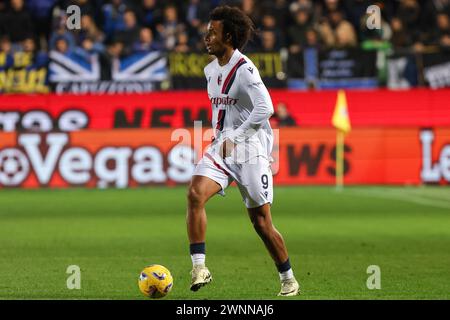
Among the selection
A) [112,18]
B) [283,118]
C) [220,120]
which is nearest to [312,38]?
[283,118]

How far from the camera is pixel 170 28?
26312 millimetres

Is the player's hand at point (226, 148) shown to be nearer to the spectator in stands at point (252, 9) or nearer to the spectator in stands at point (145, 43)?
the spectator in stands at point (145, 43)

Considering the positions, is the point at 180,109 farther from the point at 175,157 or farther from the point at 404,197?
the point at 404,197

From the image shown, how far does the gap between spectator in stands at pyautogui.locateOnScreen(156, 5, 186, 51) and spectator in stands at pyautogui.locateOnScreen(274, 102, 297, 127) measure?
3349 millimetres

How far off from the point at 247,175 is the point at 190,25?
17.5 m

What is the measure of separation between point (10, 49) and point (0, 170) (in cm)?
339

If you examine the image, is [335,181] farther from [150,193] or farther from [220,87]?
[220,87]

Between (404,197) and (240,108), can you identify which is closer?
(240,108)

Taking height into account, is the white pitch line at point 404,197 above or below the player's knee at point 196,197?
below

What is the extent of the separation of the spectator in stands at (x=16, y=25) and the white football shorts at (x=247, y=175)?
16.9 meters

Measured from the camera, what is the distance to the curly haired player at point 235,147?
369 inches

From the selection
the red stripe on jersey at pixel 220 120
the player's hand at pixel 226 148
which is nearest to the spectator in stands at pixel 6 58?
the red stripe on jersey at pixel 220 120

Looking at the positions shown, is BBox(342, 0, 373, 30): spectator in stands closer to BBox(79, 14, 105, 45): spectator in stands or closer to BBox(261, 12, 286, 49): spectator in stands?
BBox(261, 12, 286, 49): spectator in stands
